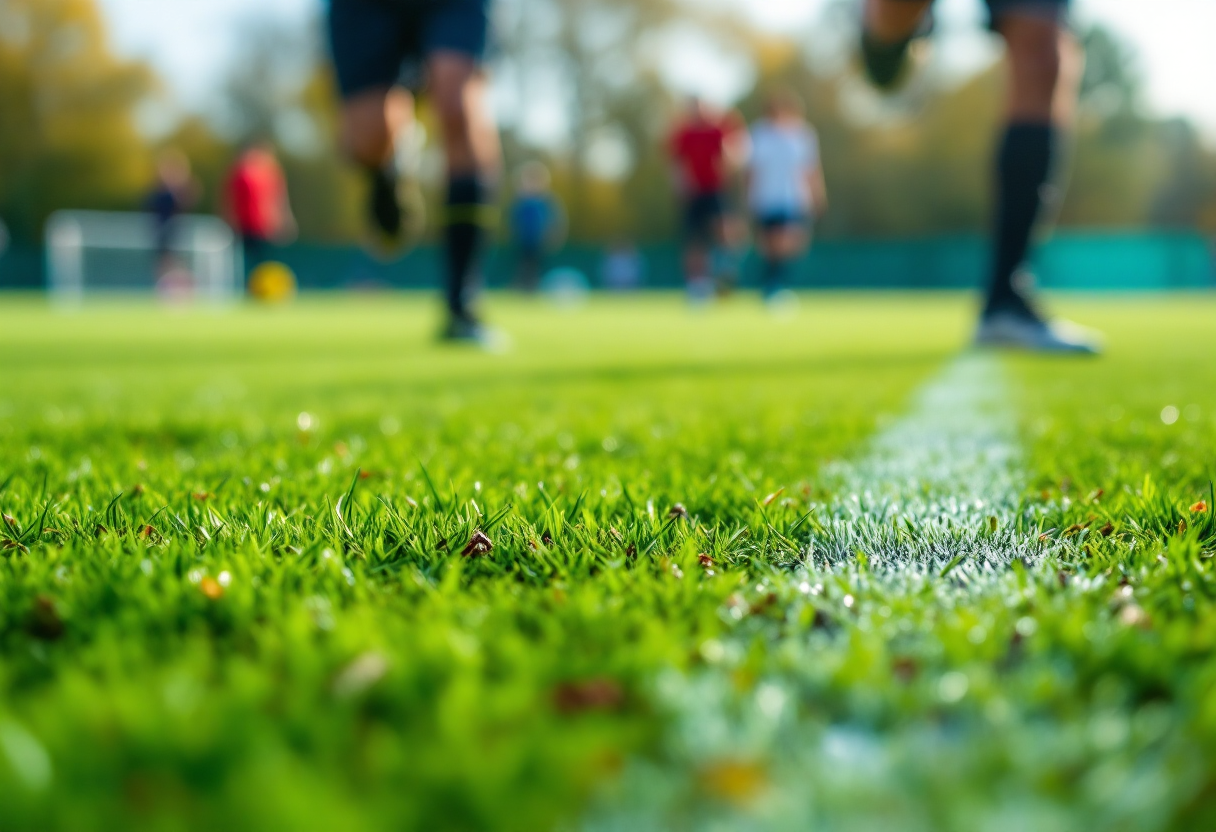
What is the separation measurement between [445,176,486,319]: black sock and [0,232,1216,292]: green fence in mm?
27184

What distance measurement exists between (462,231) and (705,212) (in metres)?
9.80

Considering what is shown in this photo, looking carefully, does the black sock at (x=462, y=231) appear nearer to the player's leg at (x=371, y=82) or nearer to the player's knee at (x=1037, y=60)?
the player's leg at (x=371, y=82)

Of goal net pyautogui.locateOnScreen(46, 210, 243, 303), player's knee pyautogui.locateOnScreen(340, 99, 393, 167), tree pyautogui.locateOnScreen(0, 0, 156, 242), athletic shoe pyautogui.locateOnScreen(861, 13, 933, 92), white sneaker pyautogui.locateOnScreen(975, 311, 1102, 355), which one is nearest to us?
white sneaker pyautogui.locateOnScreen(975, 311, 1102, 355)

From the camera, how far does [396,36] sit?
4.98 metres

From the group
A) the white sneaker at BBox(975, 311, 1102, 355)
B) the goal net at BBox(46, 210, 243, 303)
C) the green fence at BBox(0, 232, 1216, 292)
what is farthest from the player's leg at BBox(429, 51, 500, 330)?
the green fence at BBox(0, 232, 1216, 292)

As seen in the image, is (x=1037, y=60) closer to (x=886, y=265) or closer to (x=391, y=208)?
(x=391, y=208)

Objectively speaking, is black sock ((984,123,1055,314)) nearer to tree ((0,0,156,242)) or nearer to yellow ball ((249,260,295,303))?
yellow ball ((249,260,295,303))

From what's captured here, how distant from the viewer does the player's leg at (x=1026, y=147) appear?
3.76 meters

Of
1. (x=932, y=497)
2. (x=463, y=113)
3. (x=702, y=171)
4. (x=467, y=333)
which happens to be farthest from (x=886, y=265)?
(x=932, y=497)

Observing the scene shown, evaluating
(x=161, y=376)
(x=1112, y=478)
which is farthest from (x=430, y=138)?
(x=1112, y=478)

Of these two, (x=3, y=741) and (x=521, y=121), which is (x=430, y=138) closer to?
(x=521, y=121)

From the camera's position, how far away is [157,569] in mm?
1001

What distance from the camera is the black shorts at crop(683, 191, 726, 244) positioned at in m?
14.5

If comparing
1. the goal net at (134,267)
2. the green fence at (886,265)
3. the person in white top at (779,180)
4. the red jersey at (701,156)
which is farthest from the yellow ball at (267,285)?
the green fence at (886,265)
